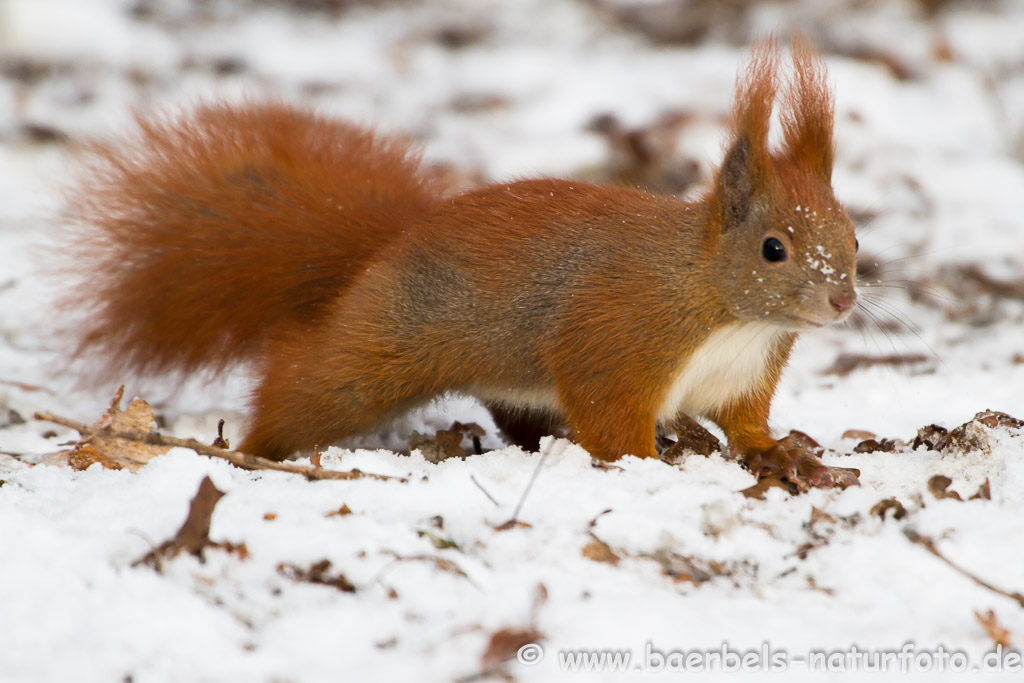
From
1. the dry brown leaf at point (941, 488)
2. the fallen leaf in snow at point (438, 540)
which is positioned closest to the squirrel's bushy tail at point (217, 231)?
the fallen leaf in snow at point (438, 540)

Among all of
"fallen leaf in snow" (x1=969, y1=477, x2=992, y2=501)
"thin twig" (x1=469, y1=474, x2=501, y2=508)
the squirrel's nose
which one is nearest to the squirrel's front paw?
"fallen leaf in snow" (x1=969, y1=477, x2=992, y2=501)

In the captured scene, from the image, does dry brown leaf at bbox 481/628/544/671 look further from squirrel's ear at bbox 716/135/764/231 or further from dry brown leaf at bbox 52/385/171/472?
squirrel's ear at bbox 716/135/764/231

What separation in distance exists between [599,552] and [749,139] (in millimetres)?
1207

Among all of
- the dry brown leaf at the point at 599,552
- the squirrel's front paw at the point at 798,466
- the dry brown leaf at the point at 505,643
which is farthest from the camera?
the squirrel's front paw at the point at 798,466

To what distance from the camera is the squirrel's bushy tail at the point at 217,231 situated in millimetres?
2867

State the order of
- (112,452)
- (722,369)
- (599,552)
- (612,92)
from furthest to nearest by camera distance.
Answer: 1. (612,92)
2. (722,369)
3. (112,452)
4. (599,552)

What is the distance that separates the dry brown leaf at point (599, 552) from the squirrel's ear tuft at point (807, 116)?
1.23m

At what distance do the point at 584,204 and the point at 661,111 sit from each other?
2915 millimetres

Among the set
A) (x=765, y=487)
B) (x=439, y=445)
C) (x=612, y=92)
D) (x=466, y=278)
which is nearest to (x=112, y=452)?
(x=439, y=445)

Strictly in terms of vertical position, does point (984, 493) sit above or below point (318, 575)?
above

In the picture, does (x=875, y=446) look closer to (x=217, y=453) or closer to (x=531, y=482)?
(x=531, y=482)

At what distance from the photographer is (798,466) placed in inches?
96.3

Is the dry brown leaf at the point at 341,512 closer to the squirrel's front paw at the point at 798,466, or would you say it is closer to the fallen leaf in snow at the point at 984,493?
the squirrel's front paw at the point at 798,466

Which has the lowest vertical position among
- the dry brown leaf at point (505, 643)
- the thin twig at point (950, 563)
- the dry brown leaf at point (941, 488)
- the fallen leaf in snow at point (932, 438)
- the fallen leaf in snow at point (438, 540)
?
the dry brown leaf at point (505, 643)
